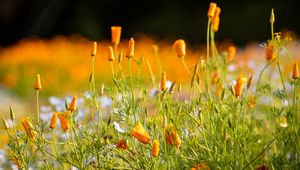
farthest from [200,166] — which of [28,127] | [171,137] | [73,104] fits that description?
[28,127]

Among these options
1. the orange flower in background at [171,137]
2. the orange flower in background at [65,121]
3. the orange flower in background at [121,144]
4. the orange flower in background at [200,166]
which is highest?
the orange flower in background at [65,121]

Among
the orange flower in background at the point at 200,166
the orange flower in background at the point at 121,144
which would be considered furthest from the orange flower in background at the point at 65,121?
the orange flower in background at the point at 200,166

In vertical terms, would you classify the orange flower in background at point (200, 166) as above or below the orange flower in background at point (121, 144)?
below

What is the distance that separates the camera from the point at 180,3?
1377 centimetres

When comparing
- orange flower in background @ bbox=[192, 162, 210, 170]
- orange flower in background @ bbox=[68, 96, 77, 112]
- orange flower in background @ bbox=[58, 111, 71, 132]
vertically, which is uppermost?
orange flower in background @ bbox=[68, 96, 77, 112]

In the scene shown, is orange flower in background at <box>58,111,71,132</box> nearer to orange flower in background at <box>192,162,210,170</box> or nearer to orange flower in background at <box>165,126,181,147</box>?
orange flower in background at <box>165,126,181,147</box>

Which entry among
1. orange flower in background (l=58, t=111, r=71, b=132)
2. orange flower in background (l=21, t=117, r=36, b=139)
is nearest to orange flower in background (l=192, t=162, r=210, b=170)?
orange flower in background (l=58, t=111, r=71, b=132)

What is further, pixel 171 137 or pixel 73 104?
pixel 73 104

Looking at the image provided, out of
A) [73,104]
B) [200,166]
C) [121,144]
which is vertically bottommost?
[200,166]

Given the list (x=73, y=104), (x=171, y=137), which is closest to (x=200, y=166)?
(x=171, y=137)

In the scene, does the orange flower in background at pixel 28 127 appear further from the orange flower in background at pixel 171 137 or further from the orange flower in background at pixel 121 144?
the orange flower in background at pixel 171 137

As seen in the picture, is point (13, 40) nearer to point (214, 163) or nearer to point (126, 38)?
point (126, 38)

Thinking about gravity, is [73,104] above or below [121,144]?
above

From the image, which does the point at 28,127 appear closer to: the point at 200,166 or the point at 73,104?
the point at 73,104
